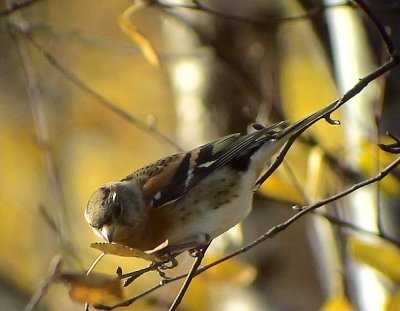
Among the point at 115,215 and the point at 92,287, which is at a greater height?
the point at 92,287

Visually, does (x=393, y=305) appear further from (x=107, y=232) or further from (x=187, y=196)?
(x=107, y=232)

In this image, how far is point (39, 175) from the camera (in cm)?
965

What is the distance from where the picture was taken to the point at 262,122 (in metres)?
3.80

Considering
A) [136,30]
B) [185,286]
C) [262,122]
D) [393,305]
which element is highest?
[136,30]

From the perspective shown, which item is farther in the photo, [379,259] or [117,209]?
[379,259]

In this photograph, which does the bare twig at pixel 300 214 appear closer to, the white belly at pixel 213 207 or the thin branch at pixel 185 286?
the thin branch at pixel 185 286

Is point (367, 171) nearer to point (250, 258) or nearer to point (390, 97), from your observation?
point (390, 97)

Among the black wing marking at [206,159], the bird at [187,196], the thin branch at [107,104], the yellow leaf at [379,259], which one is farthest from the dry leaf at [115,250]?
the yellow leaf at [379,259]

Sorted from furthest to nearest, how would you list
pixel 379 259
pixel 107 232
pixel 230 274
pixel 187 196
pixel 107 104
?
pixel 230 274
pixel 379 259
pixel 107 104
pixel 187 196
pixel 107 232

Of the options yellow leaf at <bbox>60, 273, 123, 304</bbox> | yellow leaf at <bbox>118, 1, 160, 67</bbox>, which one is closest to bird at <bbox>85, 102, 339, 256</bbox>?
yellow leaf at <bbox>118, 1, 160, 67</bbox>

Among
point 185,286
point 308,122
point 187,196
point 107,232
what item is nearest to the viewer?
point 185,286

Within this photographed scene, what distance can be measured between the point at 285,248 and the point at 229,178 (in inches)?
104

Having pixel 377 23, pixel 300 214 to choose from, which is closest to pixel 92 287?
pixel 300 214

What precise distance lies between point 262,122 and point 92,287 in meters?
1.57
